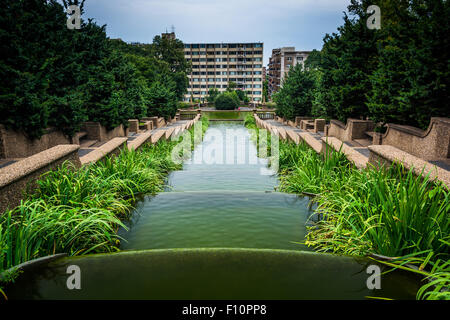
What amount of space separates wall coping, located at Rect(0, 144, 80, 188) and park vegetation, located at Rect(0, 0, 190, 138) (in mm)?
6098

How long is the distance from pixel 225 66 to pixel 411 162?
129 meters

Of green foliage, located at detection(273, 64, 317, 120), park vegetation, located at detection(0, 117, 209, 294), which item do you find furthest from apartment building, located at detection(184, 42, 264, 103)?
park vegetation, located at detection(0, 117, 209, 294)

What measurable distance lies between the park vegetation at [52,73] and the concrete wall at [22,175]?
6383 millimetres

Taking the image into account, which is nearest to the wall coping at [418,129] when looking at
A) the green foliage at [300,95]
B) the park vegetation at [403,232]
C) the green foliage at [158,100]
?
the park vegetation at [403,232]

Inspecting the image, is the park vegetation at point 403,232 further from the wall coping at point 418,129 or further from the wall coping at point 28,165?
the wall coping at point 418,129

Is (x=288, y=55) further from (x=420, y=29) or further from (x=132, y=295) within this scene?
(x=132, y=295)

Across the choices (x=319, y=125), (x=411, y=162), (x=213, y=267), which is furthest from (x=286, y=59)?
(x=213, y=267)

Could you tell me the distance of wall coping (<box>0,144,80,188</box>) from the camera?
557 cm

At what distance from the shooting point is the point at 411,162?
6.84 m

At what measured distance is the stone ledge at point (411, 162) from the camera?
569cm

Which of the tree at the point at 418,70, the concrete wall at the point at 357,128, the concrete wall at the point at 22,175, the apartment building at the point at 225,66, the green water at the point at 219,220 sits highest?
the apartment building at the point at 225,66

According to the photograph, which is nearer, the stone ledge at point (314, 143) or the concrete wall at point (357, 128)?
the stone ledge at point (314, 143)

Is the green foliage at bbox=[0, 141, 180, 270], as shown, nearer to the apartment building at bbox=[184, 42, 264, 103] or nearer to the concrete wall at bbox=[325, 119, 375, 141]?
the concrete wall at bbox=[325, 119, 375, 141]
